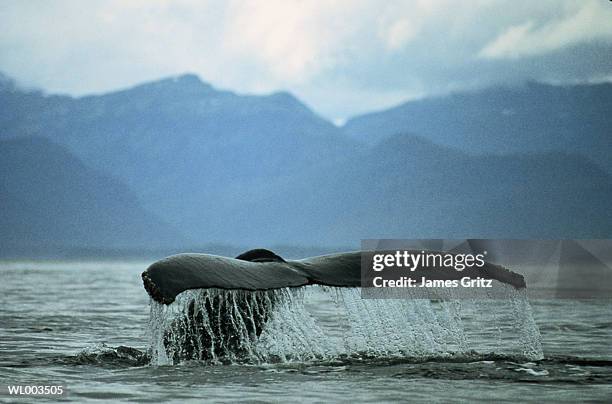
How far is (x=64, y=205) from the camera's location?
473 ft

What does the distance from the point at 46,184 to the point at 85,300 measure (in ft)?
423

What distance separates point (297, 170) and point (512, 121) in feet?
110

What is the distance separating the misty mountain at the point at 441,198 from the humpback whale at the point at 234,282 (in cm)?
12029

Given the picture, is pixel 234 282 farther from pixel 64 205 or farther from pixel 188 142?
pixel 188 142

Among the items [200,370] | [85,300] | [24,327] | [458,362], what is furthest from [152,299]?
[85,300]

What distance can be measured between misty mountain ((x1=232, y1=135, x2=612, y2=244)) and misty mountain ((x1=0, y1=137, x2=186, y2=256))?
1576 cm

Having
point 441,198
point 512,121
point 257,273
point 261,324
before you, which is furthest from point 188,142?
point 257,273

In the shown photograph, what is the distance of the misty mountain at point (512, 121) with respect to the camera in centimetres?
14438

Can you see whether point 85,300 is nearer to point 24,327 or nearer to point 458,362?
point 24,327

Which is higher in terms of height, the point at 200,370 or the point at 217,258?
the point at 217,258

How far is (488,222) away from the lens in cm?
13325

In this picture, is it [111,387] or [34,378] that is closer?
[111,387]

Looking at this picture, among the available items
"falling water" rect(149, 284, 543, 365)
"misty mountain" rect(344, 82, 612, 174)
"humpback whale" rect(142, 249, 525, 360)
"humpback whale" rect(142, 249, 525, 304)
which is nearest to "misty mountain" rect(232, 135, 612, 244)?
"misty mountain" rect(344, 82, 612, 174)

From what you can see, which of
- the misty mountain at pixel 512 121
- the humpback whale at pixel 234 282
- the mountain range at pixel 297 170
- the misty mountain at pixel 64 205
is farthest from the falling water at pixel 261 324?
the misty mountain at pixel 512 121
